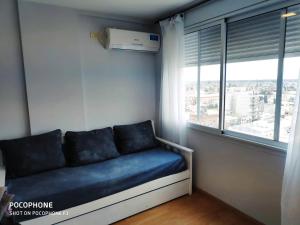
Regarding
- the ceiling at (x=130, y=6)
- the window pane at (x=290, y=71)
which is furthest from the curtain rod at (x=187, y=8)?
the window pane at (x=290, y=71)

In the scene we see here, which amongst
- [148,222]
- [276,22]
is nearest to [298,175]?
[276,22]

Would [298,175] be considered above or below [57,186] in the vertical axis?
above

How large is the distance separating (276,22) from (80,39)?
219 cm

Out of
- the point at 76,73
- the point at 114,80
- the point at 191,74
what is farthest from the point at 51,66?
the point at 191,74

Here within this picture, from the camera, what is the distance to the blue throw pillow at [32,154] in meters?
2.21

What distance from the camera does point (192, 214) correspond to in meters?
2.38

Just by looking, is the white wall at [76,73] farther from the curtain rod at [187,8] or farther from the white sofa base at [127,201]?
the white sofa base at [127,201]

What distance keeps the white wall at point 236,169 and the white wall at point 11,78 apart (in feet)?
6.75

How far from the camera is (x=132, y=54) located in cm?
316

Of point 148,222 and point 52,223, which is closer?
point 52,223

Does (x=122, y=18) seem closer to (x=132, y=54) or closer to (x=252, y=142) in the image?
(x=132, y=54)

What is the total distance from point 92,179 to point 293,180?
178 cm

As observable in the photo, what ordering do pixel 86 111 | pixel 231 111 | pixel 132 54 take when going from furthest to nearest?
pixel 132 54 → pixel 86 111 → pixel 231 111

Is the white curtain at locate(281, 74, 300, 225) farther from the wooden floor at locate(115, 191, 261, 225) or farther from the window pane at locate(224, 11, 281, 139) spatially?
the wooden floor at locate(115, 191, 261, 225)
